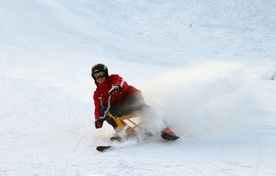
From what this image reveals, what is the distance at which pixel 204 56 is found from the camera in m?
16.4

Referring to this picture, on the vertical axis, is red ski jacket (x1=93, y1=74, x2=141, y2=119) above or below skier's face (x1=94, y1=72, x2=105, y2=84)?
below

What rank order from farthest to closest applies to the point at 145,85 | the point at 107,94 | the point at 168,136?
1. the point at 145,85
2. the point at 107,94
3. the point at 168,136

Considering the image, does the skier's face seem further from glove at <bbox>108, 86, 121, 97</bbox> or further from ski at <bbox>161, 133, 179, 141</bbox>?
ski at <bbox>161, 133, 179, 141</bbox>

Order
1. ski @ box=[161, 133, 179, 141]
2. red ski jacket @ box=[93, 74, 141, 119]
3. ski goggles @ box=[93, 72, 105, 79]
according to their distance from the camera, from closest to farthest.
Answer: ski @ box=[161, 133, 179, 141] → ski goggles @ box=[93, 72, 105, 79] → red ski jacket @ box=[93, 74, 141, 119]

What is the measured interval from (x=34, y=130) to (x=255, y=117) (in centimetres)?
389

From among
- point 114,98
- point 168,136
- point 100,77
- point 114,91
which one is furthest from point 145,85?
point 168,136

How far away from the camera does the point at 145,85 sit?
7180 millimetres

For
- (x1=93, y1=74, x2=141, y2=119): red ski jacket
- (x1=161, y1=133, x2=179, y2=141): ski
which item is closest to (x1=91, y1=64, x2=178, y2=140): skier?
(x1=93, y1=74, x2=141, y2=119): red ski jacket

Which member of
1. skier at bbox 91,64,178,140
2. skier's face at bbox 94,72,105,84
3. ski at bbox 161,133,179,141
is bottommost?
ski at bbox 161,133,179,141

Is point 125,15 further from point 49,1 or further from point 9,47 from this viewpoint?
point 9,47

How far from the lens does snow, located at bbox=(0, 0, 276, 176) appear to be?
4.95 m

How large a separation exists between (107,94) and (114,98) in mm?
142

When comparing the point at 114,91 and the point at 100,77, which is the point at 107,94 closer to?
the point at 100,77

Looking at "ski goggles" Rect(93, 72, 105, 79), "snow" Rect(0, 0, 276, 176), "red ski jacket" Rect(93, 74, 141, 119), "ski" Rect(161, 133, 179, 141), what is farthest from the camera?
"red ski jacket" Rect(93, 74, 141, 119)
